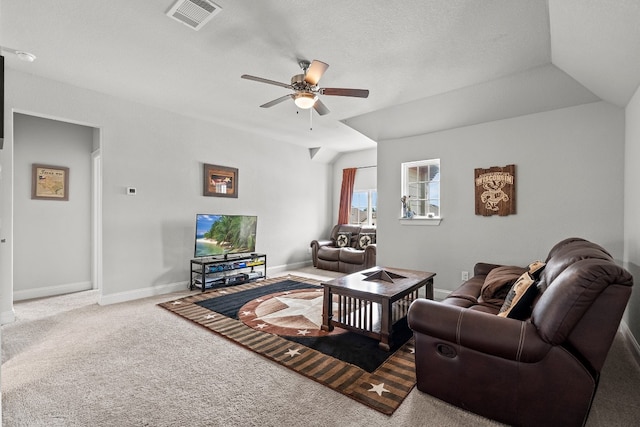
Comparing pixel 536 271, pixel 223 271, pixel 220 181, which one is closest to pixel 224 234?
pixel 223 271

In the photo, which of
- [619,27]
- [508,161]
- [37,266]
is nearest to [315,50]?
[619,27]

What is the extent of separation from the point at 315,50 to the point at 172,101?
7.87 ft

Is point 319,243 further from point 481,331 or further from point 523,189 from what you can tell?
point 481,331

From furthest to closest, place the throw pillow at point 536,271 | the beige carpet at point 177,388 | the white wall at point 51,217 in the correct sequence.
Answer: the white wall at point 51,217, the throw pillow at point 536,271, the beige carpet at point 177,388

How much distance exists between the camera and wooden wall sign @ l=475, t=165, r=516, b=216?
12.3 feet

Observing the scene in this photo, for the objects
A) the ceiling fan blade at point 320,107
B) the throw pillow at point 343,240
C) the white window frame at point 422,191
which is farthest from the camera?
the throw pillow at point 343,240

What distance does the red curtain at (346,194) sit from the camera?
7.22 m

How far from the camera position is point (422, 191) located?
4.70 m

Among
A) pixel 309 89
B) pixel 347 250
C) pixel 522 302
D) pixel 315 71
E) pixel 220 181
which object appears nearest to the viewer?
pixel 522 302

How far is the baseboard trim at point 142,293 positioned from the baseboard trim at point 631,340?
5.18m

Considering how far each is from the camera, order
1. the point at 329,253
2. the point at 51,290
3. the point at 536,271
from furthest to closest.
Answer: the point at 329,253 → the point at 51,290 → the point at 536,271

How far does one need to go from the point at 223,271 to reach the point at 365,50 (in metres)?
3.75

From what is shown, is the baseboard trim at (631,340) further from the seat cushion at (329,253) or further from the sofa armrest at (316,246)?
the sofa armrest at (316,246)

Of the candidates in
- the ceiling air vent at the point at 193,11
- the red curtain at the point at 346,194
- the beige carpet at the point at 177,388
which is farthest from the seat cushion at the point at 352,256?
the ceiling air vent at the point at 193,11
